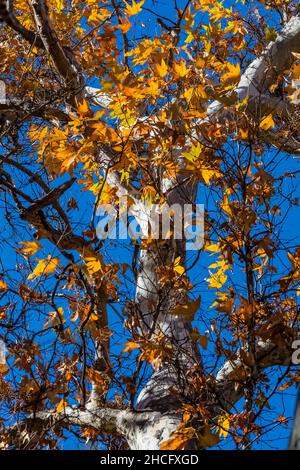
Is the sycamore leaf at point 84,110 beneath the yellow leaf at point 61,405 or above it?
above

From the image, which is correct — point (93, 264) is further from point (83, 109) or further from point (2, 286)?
point (83, 109)

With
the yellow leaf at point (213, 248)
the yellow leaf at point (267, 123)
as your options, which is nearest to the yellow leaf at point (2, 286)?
the yellow leaf at point (213, 248)

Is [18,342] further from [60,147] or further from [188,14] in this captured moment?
[188,14]

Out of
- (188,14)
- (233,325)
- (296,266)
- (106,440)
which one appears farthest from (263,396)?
(188,14)

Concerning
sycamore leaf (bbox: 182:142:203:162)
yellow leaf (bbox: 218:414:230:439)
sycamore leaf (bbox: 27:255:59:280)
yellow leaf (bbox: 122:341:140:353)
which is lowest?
yellow leaf (bbox: 218:414:230:439)

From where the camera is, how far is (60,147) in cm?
420

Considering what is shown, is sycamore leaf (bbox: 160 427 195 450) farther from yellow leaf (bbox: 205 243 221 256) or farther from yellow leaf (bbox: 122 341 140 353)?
yellow leaf (bbox: 205 243 221 256)

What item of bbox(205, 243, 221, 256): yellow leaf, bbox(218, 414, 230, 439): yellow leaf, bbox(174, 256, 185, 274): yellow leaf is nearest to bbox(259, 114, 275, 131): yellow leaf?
bbox(205, 243, 221, 256): yellow leaf

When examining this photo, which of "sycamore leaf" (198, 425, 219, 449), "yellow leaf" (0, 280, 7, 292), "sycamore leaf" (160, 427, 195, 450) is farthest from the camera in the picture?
"yellow leaf" (0, 280, 7, 292)

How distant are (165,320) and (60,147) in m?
1.33

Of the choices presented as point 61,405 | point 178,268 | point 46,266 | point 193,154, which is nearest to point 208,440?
point 61,405

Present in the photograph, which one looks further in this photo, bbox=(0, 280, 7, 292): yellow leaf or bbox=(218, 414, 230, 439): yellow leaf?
bbox=(0, 280, 7, 292): yellow leaf

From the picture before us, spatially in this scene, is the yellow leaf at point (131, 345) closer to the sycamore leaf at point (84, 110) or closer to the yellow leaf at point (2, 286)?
the yellow leaf at point (2, 286)

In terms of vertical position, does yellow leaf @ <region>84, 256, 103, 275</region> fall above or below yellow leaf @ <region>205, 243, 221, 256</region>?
below
